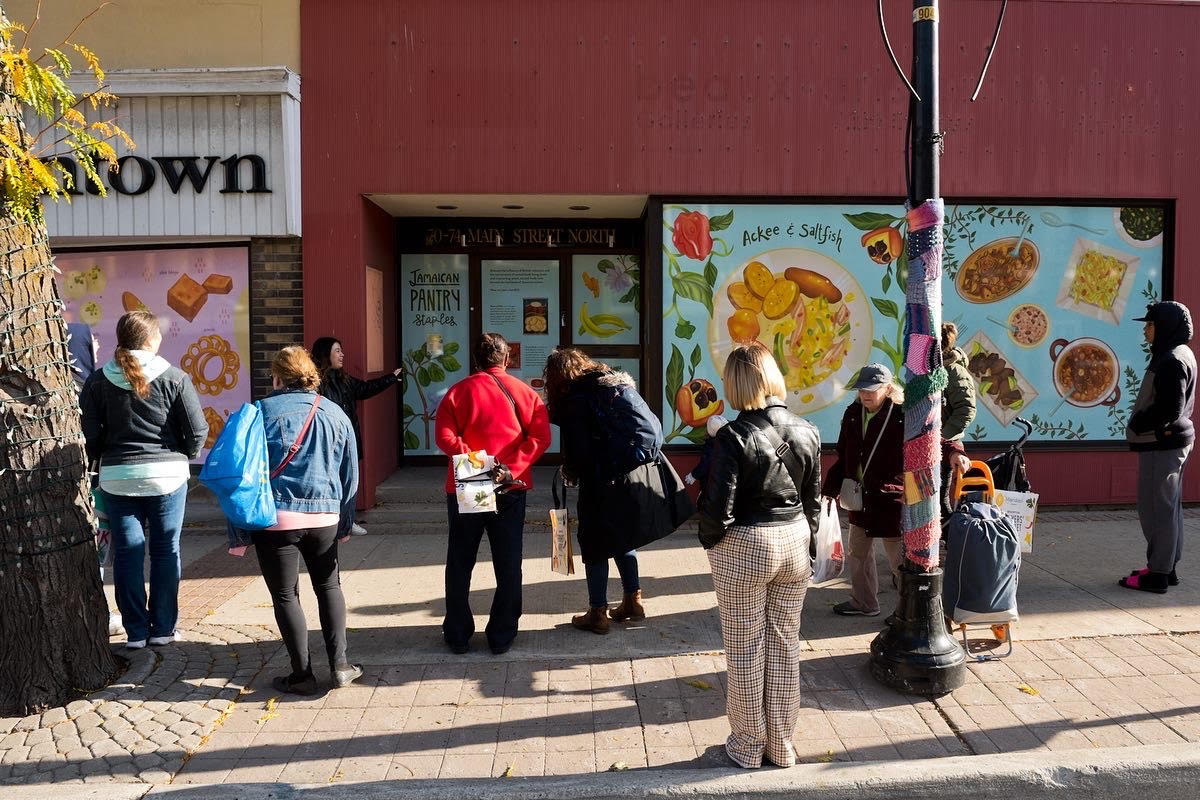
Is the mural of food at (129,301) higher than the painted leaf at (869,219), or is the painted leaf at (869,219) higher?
the painted leaf at (869,219)

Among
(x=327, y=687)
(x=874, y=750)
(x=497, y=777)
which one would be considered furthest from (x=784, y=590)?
(x=327, y=687)

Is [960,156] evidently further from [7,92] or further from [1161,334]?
[7,92]

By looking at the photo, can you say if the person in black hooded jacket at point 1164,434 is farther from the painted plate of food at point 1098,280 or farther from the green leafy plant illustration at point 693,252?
the green leafy plant illustration at point 693,252

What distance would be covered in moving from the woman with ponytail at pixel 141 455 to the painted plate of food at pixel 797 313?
4743 millimetres

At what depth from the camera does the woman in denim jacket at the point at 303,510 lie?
429 cm

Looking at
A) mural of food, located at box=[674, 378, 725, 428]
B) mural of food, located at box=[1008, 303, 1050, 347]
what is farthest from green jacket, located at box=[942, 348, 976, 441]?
mural of food, located at box=[1008, 303, 1050, 347]

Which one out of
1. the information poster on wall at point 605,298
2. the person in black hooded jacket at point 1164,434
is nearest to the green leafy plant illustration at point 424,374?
the information poster on wall at point 605,298

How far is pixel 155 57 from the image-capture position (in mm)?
8008

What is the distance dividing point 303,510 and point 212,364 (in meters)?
4.76

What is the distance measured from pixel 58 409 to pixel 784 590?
3473 millimetres

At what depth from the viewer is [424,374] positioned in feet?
31.7

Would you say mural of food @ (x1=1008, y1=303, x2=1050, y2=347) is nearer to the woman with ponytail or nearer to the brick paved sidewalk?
the brick paved sidewalk

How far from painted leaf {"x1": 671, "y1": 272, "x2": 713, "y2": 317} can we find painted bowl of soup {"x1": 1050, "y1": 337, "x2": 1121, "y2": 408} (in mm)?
3249

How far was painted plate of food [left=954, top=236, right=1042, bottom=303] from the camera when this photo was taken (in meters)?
8.35
